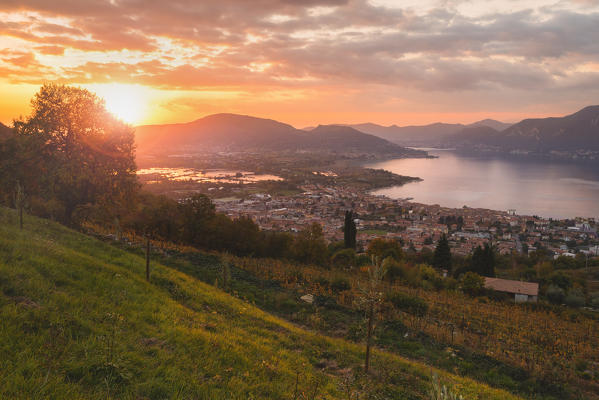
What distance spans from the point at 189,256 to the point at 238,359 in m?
11.5

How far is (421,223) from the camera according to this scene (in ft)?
233

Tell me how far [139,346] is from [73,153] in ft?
60.7

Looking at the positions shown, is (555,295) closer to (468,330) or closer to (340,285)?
(468,330)

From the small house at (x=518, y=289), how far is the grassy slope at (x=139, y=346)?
19438mm

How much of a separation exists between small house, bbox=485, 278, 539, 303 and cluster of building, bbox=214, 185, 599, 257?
2207 centimetres

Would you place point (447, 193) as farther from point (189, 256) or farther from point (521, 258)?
point (189, 256)

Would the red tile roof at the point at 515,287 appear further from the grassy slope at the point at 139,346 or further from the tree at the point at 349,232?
the grassy slope at the point at 139,346

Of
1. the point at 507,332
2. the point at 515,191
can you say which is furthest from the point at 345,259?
the point at 515,191

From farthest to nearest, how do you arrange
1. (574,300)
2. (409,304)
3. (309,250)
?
(309,250)
(574,300)
(409,304)

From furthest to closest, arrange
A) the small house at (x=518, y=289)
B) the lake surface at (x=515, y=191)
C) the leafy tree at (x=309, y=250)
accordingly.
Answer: the lake surface at (x=515, y=191), the leafy tree at (x=309, y=250), the small house at (x=518, y=289)

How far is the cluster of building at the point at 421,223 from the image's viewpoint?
57000 mm

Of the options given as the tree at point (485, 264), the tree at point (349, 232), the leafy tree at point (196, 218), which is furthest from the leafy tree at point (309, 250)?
the tree at point (485, 264)

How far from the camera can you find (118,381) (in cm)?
377

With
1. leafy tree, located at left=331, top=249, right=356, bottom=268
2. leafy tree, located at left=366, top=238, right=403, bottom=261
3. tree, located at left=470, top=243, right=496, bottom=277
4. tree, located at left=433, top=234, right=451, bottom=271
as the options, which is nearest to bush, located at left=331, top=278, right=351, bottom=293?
leafy tree, located at left=331, top=249, right=356, bottom=268
